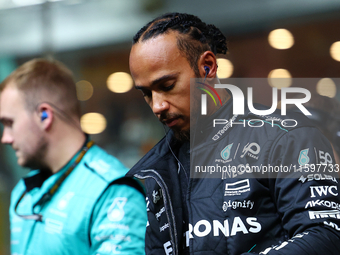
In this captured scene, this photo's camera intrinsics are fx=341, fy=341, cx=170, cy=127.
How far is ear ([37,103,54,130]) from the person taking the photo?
2.11m

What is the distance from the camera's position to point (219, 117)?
1.20 metres

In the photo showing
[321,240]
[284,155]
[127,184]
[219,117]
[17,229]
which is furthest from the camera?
[17,229]

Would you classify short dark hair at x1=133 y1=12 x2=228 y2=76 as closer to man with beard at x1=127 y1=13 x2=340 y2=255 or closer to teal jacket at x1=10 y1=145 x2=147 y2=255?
man with beard at x1=127 y1=13 x2=340 y2=255

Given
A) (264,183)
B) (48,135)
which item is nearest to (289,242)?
(264,183)

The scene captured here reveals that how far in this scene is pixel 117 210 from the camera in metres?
1.73

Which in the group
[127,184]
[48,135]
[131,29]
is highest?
[131,29]

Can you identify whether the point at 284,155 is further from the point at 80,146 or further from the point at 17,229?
the point at 17,229

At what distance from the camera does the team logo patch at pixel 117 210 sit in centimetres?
172

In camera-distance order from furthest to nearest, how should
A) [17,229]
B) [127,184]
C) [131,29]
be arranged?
1. [131,29]
2. [17,229]
3. [127,184]

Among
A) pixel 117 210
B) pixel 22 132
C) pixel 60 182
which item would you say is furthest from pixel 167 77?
pixel 22 132

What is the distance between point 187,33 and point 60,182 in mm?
1247

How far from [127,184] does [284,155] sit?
1.00 metres

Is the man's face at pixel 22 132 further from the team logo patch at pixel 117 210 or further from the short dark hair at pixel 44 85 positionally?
the team logo patch at pixel 117 210
